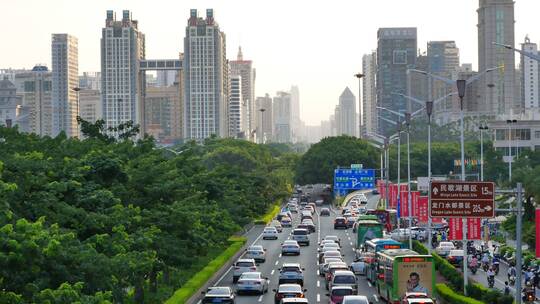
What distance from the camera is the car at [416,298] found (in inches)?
1290

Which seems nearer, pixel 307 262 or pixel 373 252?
pixel 373 252

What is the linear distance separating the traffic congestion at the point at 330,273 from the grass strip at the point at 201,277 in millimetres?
766

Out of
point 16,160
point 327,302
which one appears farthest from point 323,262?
point 16,160

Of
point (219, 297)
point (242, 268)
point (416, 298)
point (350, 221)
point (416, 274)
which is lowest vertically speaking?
point (242, 268)

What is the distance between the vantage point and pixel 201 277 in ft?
153

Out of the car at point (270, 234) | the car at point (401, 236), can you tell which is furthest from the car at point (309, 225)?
the car at point (401, 236)

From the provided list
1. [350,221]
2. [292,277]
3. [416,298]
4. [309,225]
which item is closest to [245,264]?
[292,277]

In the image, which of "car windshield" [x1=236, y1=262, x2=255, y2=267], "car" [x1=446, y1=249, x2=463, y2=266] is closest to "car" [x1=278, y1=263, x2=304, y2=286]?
"car windshield" [x1=236, y1=262, x2=255, y2=267]

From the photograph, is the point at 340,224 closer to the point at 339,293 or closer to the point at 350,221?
the point at 350,221

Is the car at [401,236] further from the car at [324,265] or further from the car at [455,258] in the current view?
the car at [324,265]

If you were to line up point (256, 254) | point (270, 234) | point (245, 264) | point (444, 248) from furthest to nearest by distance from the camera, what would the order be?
point (270, 234), point (444, 248), point (256, 254), point (245, 264)

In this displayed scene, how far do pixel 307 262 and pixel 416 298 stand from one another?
27038 millimetres

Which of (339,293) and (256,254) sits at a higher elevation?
(339,293)

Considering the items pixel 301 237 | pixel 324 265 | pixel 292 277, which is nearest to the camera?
pixel 292 277
